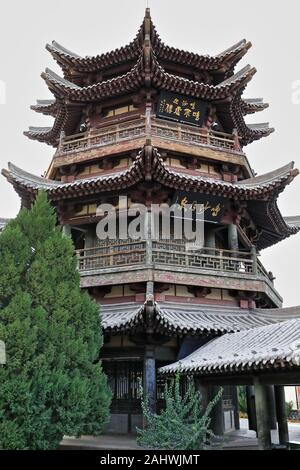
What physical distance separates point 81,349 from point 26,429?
1930 millimetres

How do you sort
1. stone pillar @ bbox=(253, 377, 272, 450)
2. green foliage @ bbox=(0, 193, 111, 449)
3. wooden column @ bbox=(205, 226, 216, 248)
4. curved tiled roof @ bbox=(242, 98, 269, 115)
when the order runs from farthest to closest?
curved tiled roof @ bbox=(242, 98, 269, 115), wooden column @ bbox=(205, 226, 216, 248), stone pillar @ bbox=(253, 377, 272, 450), green foliage @ bbox=(0, 193, 111, 449)

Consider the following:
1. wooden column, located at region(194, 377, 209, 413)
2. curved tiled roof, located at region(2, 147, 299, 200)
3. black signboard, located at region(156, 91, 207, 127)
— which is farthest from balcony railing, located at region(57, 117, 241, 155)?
wooden column, located at region(194, 377, 209, 413)

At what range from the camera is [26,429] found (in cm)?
831

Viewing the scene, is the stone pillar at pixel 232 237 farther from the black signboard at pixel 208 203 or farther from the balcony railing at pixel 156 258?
the black signboard at pixel 208 203

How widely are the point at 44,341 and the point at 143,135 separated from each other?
27.8 ft

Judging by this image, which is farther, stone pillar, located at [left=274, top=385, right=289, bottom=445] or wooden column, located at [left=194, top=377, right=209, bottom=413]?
stone pillar, located at [left=274, top=385, right=289, bottom=445]

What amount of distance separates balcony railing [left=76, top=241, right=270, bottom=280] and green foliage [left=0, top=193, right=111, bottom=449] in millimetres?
3328

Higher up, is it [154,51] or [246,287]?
[154,51]

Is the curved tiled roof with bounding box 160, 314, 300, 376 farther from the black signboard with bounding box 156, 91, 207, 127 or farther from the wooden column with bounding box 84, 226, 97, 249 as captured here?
the black signboard with bounding box 156, 91, 207, 127

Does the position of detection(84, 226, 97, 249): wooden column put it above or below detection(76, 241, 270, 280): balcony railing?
above

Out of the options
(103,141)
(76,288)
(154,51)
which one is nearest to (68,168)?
(103,141)

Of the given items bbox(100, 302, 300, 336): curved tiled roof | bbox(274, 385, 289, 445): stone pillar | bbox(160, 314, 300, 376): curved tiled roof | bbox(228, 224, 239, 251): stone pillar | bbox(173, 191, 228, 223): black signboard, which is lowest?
bbox(274, 385, 289, 445): stone pillar

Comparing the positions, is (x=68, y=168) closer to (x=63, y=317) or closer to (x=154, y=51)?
(x=154, y=51)

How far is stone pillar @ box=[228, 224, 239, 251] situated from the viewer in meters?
15.5
